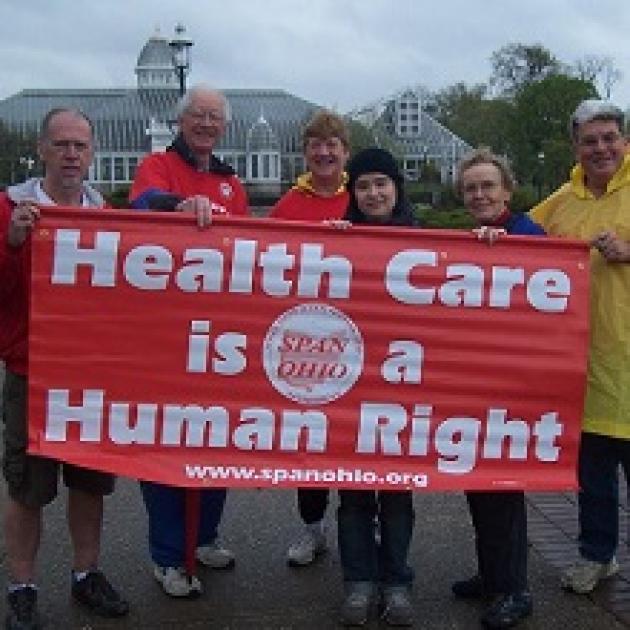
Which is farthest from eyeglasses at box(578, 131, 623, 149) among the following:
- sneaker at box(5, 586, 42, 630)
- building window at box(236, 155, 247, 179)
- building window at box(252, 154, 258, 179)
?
building window at box(236, 155, 247, 179)

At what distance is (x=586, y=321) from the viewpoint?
14.3ft

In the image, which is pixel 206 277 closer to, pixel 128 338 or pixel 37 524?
pixel 128 338

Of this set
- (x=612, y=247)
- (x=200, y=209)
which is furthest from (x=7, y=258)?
(x=612, y=247)

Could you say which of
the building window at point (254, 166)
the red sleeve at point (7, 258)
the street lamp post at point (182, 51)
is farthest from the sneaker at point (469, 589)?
the building window at point (254, 166)

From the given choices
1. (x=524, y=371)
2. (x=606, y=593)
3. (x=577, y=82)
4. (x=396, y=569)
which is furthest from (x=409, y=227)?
(x=577, y=82)

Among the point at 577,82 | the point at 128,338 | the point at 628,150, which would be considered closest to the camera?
the point at 128,338

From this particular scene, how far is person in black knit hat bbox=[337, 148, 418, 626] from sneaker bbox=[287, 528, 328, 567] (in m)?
0.64

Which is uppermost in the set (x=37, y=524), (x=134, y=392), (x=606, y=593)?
(x=134, y=392)

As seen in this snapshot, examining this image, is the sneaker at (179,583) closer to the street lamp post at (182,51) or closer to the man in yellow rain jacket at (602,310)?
the man in yellow rain jacket at (602,310)

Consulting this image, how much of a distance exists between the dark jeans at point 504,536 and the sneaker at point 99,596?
5.04 ft

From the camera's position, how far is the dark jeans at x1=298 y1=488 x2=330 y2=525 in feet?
16.9

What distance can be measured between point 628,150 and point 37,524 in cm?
296

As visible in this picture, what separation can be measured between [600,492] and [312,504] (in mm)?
1370

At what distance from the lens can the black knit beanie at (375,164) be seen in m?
4.35
